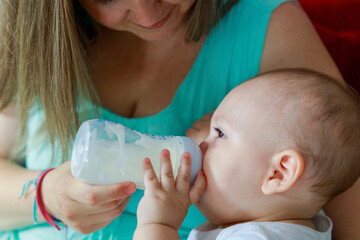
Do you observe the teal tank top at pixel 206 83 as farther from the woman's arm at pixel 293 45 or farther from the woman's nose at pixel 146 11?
the woman's nose at pixel 146 11

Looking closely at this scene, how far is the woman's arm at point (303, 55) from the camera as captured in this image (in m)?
1.41

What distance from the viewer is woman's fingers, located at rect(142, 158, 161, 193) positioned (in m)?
1.14

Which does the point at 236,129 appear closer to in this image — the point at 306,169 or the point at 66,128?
the point at 306,169

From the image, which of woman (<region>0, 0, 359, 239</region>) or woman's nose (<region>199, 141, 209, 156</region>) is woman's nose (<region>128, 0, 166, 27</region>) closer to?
woman (<region>0, 0, 359, 239</region>)

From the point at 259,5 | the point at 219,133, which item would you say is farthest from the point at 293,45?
the point at 219,133

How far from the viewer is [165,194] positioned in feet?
3.85

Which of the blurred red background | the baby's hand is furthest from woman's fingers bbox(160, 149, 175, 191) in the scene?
the blurred red background

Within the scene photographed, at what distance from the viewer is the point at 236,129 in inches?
48.4

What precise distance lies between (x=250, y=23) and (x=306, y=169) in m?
0.57

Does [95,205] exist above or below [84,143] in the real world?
below

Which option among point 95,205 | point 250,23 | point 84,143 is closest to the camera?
point 84,143

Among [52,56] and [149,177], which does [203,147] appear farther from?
[52,56]

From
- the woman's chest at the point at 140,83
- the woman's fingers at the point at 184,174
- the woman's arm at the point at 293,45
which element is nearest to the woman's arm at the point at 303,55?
the woman's arm at the point at 293,45

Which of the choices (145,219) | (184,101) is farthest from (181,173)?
(184,101)
